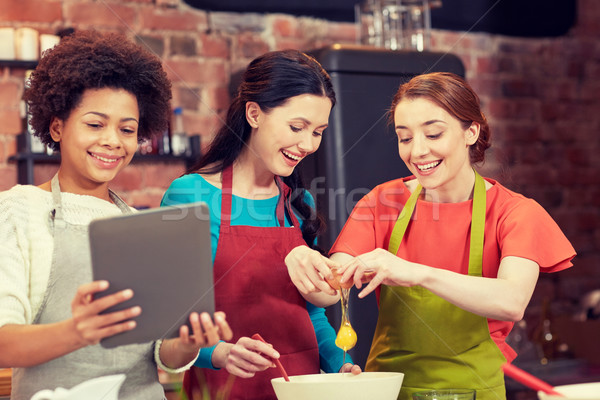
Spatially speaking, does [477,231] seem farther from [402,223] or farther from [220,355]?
[220,355]

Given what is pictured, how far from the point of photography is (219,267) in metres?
1.68

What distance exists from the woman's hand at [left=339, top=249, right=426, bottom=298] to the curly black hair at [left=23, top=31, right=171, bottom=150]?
1.84 ft

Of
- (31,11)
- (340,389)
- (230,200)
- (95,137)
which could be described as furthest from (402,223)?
(31,11)

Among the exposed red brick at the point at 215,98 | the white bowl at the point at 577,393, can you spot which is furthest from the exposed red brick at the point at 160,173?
the white bowl at the point at 577,393

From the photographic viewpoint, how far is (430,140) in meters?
1.60

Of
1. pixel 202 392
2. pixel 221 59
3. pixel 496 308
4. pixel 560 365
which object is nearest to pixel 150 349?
pixel 202 392

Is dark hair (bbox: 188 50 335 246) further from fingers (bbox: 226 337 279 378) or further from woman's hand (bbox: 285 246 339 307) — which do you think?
fingers (bbox: 226 337 279 378)

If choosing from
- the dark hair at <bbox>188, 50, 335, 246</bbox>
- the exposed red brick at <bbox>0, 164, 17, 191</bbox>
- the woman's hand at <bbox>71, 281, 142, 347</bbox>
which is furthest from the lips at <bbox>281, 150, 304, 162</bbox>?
the exposed red brick at <bbox>0, 164, 17, 191</bbox>

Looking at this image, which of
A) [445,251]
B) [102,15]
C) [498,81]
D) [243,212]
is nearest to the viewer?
[445,251]

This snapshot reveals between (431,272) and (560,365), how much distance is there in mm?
1746

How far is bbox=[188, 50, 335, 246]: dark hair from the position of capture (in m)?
1.71

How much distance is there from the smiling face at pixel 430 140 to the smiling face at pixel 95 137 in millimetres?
582

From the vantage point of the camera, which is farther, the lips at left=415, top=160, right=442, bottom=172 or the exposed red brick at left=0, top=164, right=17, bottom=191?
the exposed red brick at left=0, top=164, right=17, bottom=191

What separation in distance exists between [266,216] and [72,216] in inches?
19.9
